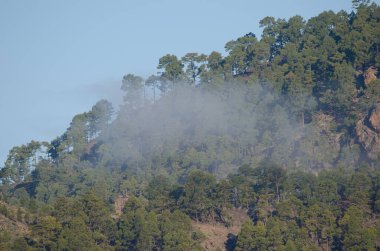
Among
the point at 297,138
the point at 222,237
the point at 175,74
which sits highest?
the point at 175,74

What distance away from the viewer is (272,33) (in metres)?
137

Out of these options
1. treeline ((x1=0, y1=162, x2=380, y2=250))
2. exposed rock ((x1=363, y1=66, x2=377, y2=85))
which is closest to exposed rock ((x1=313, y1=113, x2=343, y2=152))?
exposed rock ((x1=363, y1=66, x2=377, y2=85))

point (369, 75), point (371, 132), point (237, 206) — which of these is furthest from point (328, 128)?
point (237, 206)

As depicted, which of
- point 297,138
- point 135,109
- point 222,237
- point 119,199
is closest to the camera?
point 222,237

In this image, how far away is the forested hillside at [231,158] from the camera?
9344cm

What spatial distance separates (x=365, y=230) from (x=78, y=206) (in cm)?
2601

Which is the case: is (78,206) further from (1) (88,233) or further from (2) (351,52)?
(2) (351,52)

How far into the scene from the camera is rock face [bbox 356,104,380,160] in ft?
356

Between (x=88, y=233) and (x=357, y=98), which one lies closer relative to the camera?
(x=88, y=233)

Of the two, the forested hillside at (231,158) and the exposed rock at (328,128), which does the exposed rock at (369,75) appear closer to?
the forested hillside at (231,158)

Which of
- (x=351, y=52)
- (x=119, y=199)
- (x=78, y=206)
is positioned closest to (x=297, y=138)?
(x=351, y=52)

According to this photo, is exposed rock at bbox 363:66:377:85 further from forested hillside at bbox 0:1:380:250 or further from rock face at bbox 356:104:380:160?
rock face at bbox 356:104:380:160

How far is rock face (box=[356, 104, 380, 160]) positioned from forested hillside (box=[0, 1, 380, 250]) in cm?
17

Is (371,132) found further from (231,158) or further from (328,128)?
(231,158)
